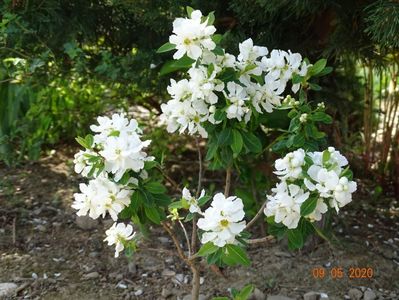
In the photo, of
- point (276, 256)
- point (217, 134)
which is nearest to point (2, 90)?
point (276, 256)

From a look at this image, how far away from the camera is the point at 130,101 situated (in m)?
3.24

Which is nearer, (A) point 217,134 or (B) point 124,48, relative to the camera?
(A) point 217,134

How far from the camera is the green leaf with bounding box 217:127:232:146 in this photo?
1.64 metres

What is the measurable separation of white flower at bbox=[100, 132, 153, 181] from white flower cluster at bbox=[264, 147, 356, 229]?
0.33m

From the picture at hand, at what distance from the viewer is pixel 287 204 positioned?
4.81 feet

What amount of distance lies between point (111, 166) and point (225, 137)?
320 millimetres

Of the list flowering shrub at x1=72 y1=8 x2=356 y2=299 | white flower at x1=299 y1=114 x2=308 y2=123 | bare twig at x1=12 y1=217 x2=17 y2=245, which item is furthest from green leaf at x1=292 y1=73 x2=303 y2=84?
bare twig at x1=12 y1=217 x2=17 y2=245

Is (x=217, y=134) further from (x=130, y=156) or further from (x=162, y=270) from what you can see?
(x=162, y=270)

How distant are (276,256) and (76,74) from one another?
1.18 metres

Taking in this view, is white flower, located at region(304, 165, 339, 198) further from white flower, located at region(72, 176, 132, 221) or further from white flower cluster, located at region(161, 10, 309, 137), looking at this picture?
white flower, located at region(72, 176, 132, 221)

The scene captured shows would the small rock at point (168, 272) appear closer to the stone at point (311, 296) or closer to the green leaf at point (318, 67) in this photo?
the stone at point (311, 296)
